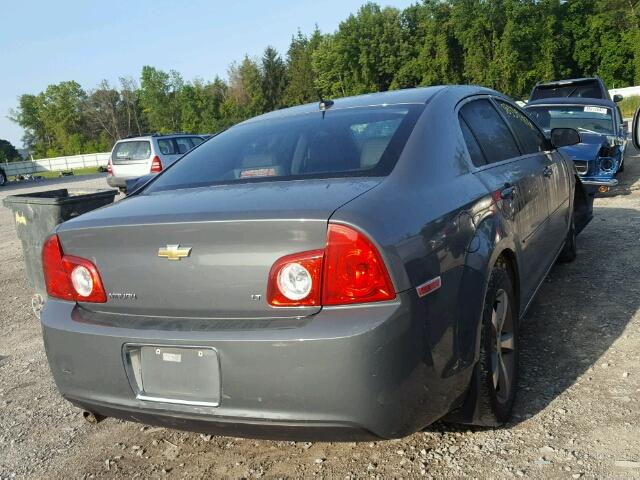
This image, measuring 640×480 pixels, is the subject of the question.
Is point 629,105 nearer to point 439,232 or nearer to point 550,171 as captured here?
point 550,171

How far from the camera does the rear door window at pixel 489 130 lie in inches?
129

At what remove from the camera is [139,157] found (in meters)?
16.0

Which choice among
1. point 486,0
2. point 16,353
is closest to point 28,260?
point 16,353

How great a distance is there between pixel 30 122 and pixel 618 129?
353 feet

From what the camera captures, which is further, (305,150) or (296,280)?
(305,150)

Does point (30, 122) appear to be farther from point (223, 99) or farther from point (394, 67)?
point (394, 67)

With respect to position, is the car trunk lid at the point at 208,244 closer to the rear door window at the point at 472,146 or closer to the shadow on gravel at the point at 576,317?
the rear door window at the point at 472,146

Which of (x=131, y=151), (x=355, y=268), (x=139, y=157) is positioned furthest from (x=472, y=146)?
(x=131, y=151)

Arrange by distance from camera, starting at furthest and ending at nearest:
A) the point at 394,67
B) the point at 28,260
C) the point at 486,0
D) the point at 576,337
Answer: the point at 394,67, the point at 486,0, the point at 28,260, the point at 576,337

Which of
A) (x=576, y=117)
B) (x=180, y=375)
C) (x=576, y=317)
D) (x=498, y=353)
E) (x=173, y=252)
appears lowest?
(x=576, y=317)

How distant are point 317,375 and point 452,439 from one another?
3.55ft

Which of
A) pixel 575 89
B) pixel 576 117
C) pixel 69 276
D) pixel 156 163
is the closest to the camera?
pixel 69 276

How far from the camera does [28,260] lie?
5328 millimetres

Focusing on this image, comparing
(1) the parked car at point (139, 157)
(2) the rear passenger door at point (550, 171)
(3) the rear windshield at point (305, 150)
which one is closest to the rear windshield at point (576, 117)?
(2) the rear passenger door at point (550, 171)
